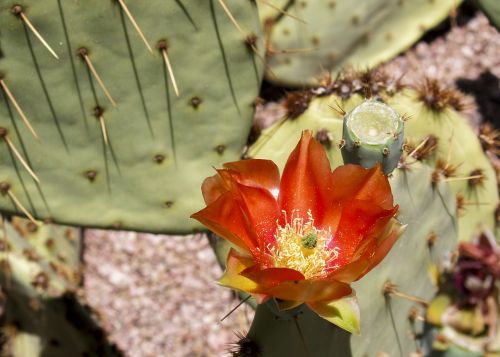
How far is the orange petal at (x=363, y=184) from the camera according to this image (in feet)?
3.39

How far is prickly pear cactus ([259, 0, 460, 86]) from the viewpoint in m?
2.21

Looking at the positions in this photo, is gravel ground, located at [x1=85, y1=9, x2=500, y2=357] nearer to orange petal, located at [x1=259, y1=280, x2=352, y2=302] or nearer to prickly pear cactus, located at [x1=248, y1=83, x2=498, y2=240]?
prickly pear cactus, located at [x1=248, y1=83, x2=498, y2=240]

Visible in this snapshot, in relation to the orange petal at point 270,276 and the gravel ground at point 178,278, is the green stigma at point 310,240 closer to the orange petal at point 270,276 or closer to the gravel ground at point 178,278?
the orange petal at point 270,276

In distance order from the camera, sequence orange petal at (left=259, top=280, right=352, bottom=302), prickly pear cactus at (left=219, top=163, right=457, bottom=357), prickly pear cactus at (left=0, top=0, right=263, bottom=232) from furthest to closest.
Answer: prickly pear cactus at (left=0, top=0, right=263, bottom=232) < prickly pear cactus at (left=219, top=163, right=457, bottom=357) < orange petal at (left=259, top=280, right=352, bottom=302)

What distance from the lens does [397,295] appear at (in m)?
1.41

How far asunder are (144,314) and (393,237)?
1.58 m

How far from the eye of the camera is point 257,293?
98 centimetres

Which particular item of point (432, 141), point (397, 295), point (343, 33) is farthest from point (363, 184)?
point (343, 33)

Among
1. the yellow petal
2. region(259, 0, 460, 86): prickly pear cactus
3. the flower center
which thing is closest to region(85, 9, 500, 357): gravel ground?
region(259, 0, 460, 86): prickly pear cactus

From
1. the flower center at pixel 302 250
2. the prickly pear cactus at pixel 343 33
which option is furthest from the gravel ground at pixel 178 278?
the flower center at pixel 302 250

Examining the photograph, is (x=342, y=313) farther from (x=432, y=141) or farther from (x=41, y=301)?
(x=41, y=301)

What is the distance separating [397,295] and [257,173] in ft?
1.56

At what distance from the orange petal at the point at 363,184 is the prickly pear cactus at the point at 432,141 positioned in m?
0.31

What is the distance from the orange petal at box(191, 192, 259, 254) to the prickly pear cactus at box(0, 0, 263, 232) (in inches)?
17.5
